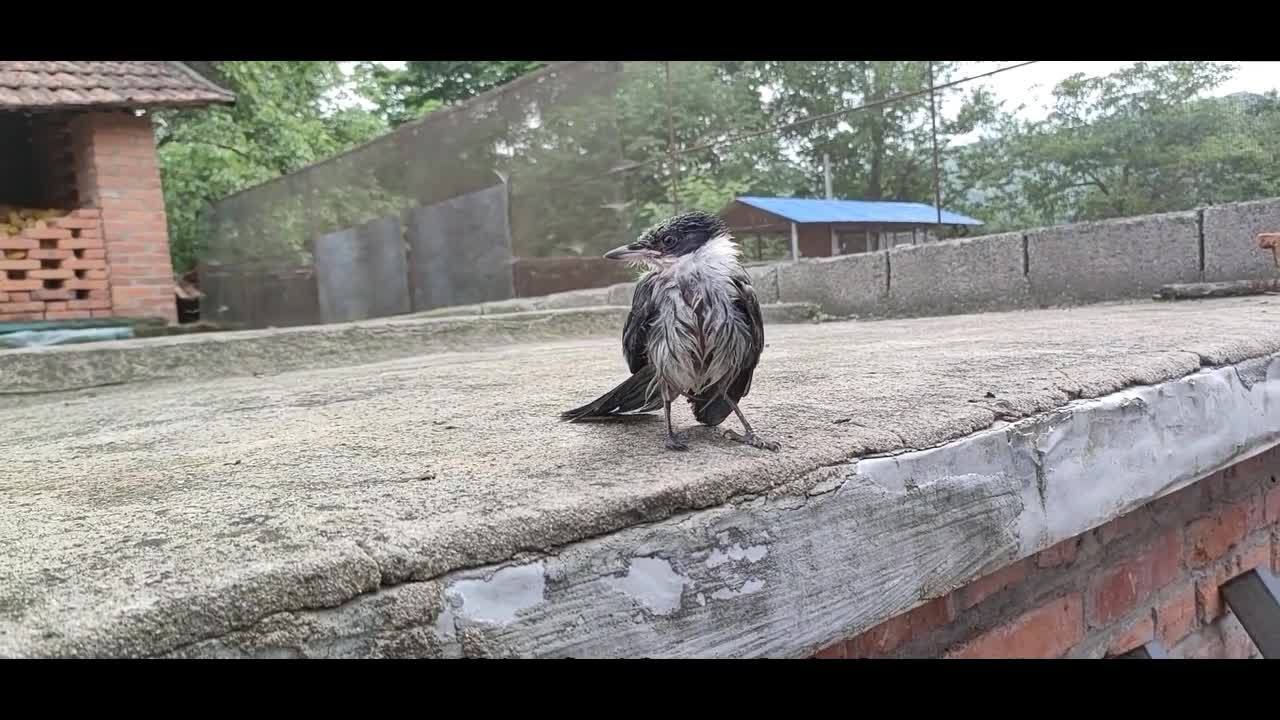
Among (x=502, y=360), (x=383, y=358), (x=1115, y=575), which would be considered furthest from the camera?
(x=383, y=358)

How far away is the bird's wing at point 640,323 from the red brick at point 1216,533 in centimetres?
171

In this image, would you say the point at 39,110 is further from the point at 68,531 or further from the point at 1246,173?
the point at 1246,173

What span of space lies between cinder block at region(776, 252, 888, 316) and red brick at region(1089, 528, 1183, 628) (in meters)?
3.83

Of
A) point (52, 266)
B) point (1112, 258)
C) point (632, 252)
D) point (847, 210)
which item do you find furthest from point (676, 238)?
point (52, 266)

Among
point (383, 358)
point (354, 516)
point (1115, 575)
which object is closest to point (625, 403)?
point (354, 516)

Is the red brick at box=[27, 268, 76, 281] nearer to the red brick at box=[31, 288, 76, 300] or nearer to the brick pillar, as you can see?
the red brick at box=[31, 288, 76, 300]

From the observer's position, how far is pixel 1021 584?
1.72 metres

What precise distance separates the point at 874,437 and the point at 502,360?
2.68 m

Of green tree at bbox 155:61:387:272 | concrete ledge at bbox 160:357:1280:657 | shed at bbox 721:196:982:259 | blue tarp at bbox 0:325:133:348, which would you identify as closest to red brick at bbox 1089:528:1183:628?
concrete ledge at bbox 160:357:1280:657

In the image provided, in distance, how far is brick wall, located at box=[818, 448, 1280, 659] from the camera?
1.58m

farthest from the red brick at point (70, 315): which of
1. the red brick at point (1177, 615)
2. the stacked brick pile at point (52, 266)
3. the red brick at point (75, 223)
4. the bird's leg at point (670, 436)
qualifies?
the red brick at point (1177, 615)

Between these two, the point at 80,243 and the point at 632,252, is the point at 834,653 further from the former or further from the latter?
the point at 80,243

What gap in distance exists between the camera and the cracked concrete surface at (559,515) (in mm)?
870

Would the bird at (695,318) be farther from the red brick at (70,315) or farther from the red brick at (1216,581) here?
the red brick at (70,315)
